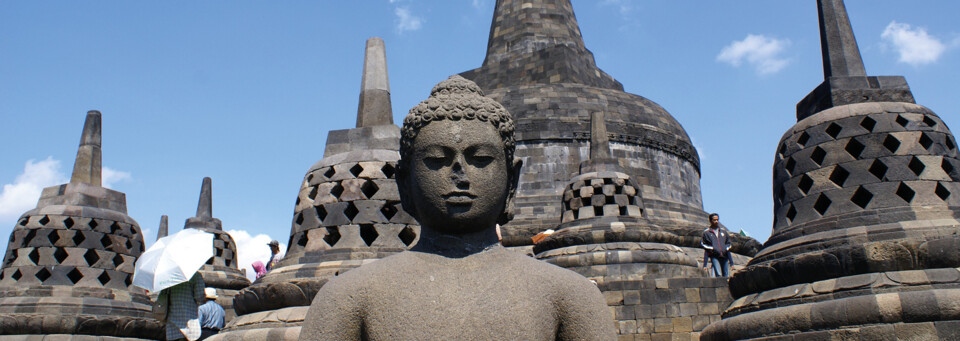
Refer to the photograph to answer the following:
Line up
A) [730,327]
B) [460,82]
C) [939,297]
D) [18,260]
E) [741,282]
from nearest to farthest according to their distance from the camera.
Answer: [460,82] < [939,297] < [730,327] < [741,282] < [18,260]

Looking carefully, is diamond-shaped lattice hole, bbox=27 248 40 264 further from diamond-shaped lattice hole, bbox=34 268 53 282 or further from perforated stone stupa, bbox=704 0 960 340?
perforated stone stupa, bbox=704 0 960 340

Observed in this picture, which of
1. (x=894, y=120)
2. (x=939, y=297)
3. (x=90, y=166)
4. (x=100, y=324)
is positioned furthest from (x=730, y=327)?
(x=90, y=166)

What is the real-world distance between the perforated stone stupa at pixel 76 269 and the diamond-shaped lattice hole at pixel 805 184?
8649 mm

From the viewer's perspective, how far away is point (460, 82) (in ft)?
11.5

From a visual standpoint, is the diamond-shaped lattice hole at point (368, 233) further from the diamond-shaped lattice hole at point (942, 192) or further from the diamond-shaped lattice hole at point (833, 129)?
the diamond-shaped lattice hole at point (942, 192)

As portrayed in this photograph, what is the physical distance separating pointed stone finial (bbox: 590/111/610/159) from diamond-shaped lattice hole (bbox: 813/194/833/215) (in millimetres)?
6889

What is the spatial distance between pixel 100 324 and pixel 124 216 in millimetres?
2024

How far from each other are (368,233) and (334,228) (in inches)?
13.6

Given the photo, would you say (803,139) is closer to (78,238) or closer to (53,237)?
(78,238)

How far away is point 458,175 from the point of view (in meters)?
3.19

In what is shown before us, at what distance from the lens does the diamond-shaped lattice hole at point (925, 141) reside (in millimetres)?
6786

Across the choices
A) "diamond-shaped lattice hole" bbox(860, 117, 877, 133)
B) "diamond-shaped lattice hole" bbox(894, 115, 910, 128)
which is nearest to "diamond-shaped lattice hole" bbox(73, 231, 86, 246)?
"diamond-shaped lattice hole" bbox(860, 117, 877, 133)

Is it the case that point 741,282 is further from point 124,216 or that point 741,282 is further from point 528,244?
point 124,216

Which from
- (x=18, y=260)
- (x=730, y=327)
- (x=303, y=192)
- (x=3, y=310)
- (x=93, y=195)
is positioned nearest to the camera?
(x=730, y=327)
